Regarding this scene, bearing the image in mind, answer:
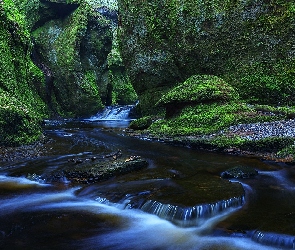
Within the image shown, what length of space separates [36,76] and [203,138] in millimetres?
20957

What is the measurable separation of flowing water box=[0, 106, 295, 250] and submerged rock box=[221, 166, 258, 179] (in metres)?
0.23

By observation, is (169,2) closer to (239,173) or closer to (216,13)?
(216,13)

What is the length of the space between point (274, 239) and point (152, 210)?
6.77 feet

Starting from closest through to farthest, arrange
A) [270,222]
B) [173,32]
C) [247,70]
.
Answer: [270,222]
[247,70]
[173,32]

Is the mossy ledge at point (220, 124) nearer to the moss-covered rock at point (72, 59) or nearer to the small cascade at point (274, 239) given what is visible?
the small cascade at point (274, 239)

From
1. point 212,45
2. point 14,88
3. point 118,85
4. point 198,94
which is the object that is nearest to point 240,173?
point 198,94

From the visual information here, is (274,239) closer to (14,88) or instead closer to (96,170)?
(96,170)

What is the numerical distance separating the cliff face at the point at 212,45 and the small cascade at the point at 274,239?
483 inches

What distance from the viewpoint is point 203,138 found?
37.4 feet

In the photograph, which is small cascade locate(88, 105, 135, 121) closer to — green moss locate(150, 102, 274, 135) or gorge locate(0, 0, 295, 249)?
gorge locate(0, 0, 295, 249)

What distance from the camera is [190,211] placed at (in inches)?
207

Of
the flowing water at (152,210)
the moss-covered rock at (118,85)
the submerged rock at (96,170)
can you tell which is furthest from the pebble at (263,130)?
the moss-covered rock at (118,85)

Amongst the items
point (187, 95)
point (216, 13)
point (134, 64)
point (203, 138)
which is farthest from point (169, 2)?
point (203, 138)

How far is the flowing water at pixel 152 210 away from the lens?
15.3ft
